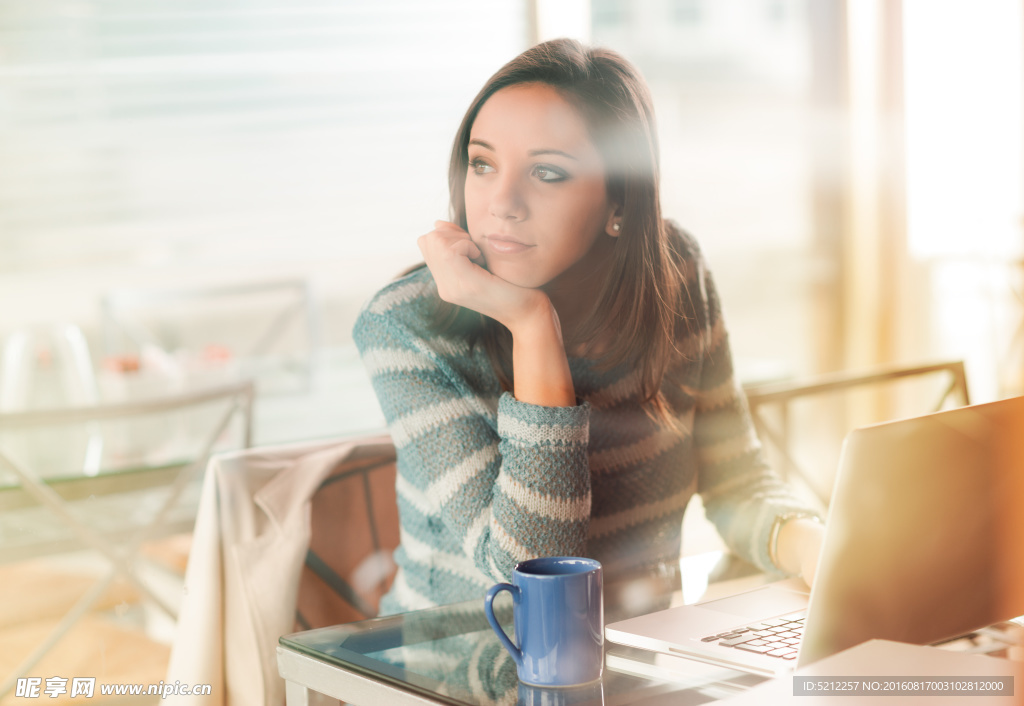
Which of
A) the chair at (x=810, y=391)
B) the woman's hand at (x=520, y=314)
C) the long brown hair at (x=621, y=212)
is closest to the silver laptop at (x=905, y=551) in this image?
the woman's hand at (x=520, y=314)

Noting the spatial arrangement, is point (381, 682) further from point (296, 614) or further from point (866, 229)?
point (866, 229)

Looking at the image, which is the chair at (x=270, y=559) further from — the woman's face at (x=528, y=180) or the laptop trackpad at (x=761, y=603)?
the laptop trackpad at (x=761, y=603)

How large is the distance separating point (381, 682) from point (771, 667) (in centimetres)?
26

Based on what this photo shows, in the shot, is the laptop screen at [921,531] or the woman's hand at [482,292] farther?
the woman's hand at [482,292]

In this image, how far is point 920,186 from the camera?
295 centimetres

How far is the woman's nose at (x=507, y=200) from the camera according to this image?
35.7 inches

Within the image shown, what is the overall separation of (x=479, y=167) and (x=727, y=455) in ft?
1.39

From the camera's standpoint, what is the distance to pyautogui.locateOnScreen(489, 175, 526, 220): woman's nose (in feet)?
2.97

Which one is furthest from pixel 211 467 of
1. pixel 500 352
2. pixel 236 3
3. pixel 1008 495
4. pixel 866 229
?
pixel 866 229

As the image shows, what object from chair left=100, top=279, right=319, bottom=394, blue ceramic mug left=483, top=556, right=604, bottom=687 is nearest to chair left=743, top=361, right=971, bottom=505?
blue ceramic mug left=483, top=556, right=604, bottom=687

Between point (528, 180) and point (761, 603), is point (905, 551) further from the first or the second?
point (528, 180)

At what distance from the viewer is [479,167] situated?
954 mm

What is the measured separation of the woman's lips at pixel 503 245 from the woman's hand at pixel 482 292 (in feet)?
0.13

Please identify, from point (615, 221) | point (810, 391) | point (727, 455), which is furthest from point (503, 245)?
point (810, 391)
